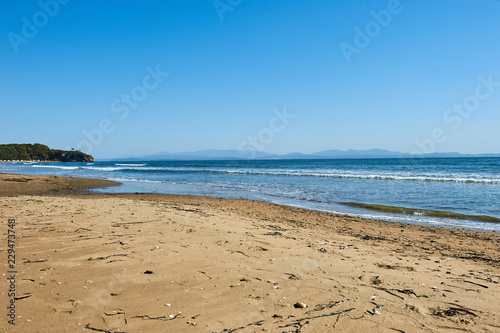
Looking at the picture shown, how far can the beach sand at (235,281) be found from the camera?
3016 mm

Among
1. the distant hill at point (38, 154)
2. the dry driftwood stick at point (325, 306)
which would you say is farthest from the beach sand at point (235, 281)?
the distant hill at point (38, 154)

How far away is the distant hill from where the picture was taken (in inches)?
4235

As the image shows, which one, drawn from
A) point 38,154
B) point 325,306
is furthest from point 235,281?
point 38,154

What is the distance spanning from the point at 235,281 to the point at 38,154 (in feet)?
444

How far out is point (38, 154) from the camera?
111625 mm

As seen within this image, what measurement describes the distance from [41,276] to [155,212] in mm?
5159

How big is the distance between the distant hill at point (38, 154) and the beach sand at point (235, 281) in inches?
4756

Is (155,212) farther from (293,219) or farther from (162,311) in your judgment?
Result: (162,311)

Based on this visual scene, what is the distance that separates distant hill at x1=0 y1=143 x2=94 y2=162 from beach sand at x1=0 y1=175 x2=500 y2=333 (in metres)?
121

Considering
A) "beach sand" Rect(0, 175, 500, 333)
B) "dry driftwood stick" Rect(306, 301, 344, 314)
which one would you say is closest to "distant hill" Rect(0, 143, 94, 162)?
"beach sand" Rect(0, 175, 500, 333)

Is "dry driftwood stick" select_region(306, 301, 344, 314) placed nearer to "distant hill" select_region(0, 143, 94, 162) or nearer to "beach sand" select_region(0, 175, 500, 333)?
"beach sand" select_region(0, 175, 500, 333)

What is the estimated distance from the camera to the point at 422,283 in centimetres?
432

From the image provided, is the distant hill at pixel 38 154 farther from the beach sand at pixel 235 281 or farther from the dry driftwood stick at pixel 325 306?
the dry driftwood stick at pixel 325 306

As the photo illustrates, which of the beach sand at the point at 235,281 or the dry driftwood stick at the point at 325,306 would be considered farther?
the dry driftwood stick at the point at 325,306
